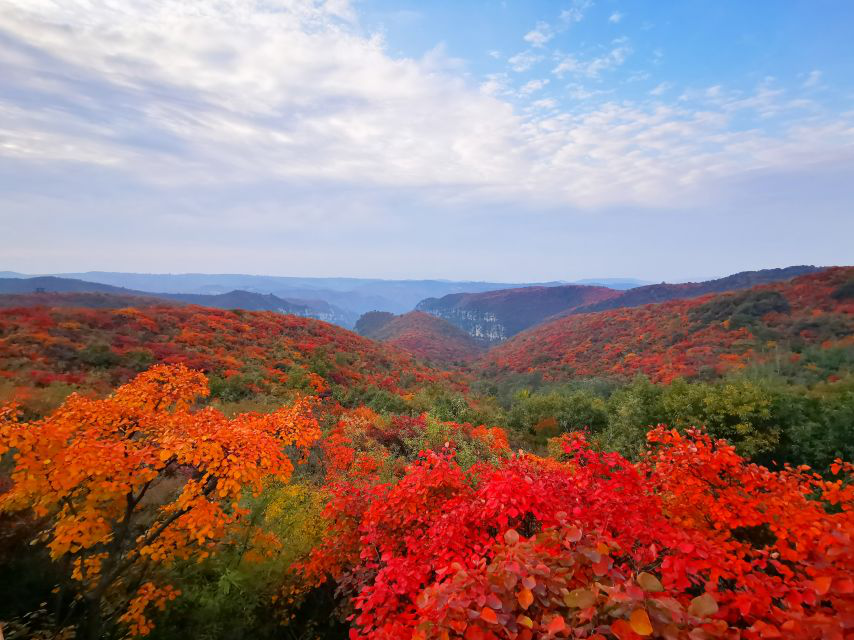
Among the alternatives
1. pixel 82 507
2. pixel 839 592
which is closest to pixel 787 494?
pixel 839 592

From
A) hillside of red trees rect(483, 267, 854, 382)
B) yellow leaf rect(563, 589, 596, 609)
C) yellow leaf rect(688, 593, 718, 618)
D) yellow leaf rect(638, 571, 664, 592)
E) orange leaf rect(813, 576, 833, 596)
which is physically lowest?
hillside of red trees rect(483, 267, 854, 382)

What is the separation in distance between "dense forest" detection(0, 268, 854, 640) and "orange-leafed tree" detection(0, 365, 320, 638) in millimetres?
46

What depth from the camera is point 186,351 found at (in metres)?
24.8

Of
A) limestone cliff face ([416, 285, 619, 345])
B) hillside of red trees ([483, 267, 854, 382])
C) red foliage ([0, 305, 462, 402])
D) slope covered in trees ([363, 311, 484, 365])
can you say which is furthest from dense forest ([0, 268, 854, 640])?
limestone cliff face ([416, 285, 619, 345])

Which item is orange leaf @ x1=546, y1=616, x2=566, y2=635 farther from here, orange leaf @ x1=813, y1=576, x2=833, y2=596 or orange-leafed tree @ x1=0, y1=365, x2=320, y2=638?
orange-leafed tree @ x1=0, y1=365, x2=320, y2=638

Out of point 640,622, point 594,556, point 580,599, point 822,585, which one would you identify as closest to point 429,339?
point 594,556

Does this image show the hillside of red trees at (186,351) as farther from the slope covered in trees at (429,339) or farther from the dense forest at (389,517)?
the slope covered in trees at (429,339)

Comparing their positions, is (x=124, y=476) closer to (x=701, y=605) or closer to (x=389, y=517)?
(x=389, y=517)

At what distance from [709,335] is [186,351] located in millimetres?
50650

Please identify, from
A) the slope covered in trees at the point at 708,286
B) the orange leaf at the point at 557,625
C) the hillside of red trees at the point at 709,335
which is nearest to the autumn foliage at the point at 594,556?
the orange leaf at the point at 557,625

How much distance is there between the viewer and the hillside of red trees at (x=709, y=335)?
110ft

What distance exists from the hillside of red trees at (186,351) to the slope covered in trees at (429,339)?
3488cm

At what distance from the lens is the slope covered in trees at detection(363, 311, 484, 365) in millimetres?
81562

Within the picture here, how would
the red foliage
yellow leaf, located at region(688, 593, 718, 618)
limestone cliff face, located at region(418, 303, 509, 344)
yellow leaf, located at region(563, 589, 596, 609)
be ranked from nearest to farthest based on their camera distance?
yellow leaf, located at region(688, 593, 718, 618), yellow leaf, located at region(563, 589, 596, 609), the red foliage, limestone cliff face, located at region(418, 303, 509, 344)
